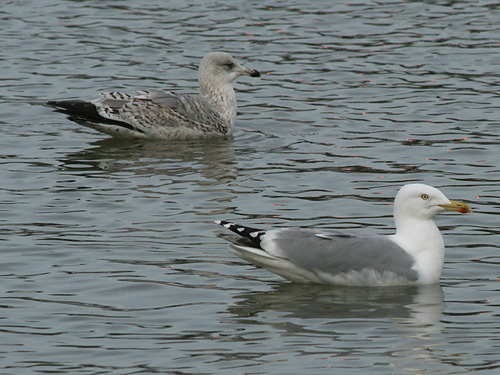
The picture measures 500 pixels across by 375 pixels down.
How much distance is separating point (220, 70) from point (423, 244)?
7.25 m

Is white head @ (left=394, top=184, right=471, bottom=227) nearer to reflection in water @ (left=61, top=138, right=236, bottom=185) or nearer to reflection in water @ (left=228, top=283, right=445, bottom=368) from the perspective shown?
reflection in water @ (left=228, top=283, right=445, bottom=368)

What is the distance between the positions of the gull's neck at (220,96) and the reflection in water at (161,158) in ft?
1.59

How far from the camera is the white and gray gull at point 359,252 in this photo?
1039 centimetres

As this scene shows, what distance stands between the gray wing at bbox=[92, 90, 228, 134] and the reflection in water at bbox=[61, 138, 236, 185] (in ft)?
0.72

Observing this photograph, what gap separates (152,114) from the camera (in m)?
16.4

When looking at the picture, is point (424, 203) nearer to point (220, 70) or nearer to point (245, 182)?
point (245, 182)

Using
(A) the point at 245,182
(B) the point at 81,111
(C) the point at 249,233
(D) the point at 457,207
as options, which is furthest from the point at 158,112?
(D) the point at 457,207

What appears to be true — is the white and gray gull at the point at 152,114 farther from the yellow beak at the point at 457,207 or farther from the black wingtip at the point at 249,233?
the yellow beak at the point at 457,207

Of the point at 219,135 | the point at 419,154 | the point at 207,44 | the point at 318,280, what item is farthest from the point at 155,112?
the point at 318,280

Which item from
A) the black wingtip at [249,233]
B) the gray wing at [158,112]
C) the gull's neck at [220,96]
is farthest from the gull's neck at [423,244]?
the gull's neck at [220,96]

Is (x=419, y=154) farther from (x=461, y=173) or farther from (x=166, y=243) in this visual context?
(x=166, y=243)

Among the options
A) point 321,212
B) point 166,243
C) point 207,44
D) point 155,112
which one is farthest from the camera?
point 207,44

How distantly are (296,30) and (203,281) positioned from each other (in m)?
12.3

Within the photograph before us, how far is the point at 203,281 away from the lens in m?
10.5
